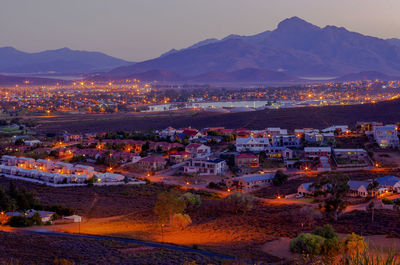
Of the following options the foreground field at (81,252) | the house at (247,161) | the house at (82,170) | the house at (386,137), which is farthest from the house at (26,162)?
the house at (386,137)

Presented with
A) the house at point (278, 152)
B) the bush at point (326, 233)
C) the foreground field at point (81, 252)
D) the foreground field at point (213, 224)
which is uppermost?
the house at point (278, 152)

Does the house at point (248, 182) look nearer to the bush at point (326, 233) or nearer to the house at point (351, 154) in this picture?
the house at point (351, 154)

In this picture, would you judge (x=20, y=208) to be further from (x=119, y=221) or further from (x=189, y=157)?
(x=189, y=157)

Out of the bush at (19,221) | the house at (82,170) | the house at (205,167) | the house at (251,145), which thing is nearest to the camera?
the bush at (19,221)

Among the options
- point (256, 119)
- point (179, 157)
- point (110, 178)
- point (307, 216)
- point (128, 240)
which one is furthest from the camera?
point (256, 119)

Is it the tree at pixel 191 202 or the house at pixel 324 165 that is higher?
the house at pixel 324 165

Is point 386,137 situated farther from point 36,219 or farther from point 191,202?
→ point 36,219

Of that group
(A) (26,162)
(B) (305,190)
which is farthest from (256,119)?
(B) (305,190)
